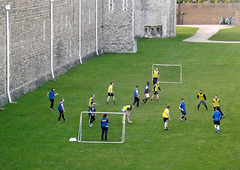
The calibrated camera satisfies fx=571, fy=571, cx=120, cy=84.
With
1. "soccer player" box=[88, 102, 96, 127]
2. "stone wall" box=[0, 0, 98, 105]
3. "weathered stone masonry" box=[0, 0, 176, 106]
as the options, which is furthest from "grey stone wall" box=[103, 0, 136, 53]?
"soccer player" box=[88, 102, 96, 127]

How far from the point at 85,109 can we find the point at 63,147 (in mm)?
8678

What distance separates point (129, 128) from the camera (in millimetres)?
31672

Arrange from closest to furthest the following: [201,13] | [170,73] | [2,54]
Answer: [2,54], [170,73], [201,13]

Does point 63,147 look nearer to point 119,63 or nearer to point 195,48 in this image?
point 119,63

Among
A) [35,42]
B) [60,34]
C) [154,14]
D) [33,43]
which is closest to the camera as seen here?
[33,43]

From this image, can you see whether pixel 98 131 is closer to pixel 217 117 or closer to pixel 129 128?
pixel 129 128

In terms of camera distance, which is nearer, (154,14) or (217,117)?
(217,117)

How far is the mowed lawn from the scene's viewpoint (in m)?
25.8

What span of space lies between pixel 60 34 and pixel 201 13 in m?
71.8

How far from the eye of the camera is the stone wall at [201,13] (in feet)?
384

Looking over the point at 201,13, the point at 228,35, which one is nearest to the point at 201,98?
the point at 228,35

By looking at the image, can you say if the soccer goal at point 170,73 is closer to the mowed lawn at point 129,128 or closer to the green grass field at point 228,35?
the mowed lawn at point 129,128

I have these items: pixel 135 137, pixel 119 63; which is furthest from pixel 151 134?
pixel 119 63

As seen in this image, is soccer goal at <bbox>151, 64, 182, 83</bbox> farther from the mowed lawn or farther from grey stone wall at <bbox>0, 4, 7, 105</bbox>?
grey stone wall at <bbox>0, 4, 7, 105</bbox>
